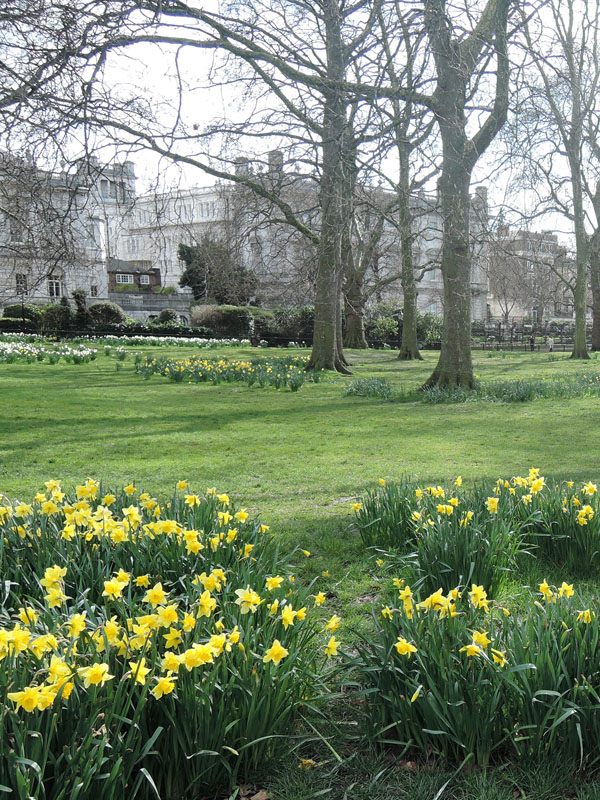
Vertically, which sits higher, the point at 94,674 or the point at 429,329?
the point at 429,329

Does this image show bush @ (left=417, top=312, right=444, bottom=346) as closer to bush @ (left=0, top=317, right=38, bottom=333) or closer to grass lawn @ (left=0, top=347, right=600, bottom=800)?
bush @ (left=0, top=317, right=38, bottom=333)

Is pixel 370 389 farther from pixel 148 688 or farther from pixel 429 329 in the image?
pixel 429 329

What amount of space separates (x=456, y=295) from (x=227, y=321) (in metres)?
21.5

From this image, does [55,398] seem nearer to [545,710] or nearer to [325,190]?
[325,190]

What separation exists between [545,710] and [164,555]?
69.4 inches

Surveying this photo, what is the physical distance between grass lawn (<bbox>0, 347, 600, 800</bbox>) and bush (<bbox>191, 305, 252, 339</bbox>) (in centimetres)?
1869

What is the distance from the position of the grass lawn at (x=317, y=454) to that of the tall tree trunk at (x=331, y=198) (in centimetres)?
237

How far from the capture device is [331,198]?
27.5ft

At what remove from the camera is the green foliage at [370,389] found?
1218cm

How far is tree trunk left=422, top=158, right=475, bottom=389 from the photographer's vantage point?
36.1ft

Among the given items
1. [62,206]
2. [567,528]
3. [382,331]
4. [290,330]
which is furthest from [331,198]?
[382,331]

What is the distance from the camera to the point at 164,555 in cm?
319

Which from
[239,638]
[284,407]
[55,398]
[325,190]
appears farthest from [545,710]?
[55,398]

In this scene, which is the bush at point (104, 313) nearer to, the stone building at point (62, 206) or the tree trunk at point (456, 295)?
the stone building at point (62, 206)
